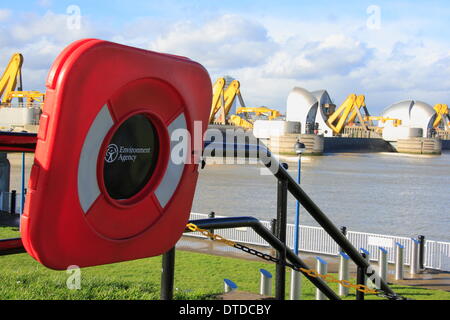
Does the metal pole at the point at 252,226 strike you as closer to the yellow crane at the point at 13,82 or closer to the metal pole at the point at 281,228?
the metal pole at the point at 281,228

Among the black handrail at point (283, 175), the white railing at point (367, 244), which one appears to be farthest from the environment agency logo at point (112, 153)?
the white railing at point (367, 244)

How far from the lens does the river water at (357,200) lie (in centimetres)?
2047

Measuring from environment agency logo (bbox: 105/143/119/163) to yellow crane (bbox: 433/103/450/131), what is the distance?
108330 millimetres

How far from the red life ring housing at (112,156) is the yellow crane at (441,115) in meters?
108

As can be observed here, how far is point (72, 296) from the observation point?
5266mm

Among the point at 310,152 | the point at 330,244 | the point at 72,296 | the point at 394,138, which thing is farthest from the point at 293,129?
the point at 72,296

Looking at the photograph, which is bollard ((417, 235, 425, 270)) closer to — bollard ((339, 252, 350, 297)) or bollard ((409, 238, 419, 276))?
bollard ((409, 238, 419, 276))

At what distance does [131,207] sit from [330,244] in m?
12.3

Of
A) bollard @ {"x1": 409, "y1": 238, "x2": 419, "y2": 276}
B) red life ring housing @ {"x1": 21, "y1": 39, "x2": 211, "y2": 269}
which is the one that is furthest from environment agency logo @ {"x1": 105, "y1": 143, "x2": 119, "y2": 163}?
bollard @ {"x1": 409, "y1": 238, "x2": 419, "y2": 276}

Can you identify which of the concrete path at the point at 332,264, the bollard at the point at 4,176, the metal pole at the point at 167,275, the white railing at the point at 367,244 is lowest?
the concrete path at the point at 332,264

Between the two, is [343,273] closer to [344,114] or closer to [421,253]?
[421,253]

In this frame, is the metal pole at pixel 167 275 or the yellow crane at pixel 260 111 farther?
the yellow crane at pixel 260 111

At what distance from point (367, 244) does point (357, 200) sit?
14458mm
